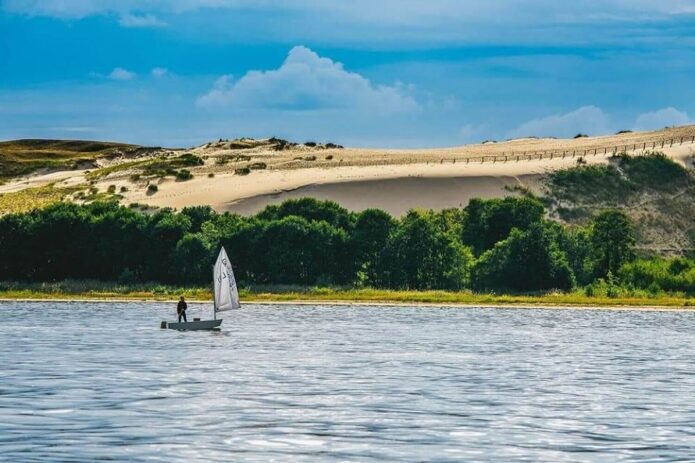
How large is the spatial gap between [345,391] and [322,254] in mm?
78939

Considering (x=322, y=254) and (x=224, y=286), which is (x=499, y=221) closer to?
(x=322, y=254)

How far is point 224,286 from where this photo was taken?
8888 centimetres

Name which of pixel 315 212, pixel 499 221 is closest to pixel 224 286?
pixel 315 212

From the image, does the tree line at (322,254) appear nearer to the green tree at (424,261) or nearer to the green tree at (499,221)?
the green tree at (424,261)

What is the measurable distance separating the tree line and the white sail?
4018cm

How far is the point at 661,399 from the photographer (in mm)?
51219

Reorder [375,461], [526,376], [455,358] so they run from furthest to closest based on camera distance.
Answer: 1. [455,358]
2. [526,376]
3. [375,461]

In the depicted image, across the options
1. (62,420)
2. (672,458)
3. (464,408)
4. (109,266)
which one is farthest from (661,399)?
(109,266)

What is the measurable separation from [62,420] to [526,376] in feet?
76.6

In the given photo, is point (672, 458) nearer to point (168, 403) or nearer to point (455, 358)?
point (168, 403)

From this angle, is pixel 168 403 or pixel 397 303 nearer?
pixel 168 403

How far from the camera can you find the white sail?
291 feet

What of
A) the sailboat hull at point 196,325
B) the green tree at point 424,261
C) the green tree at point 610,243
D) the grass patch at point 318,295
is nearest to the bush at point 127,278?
the grass patch at point 318,295

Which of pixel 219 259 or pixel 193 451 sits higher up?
pixel 219 259
